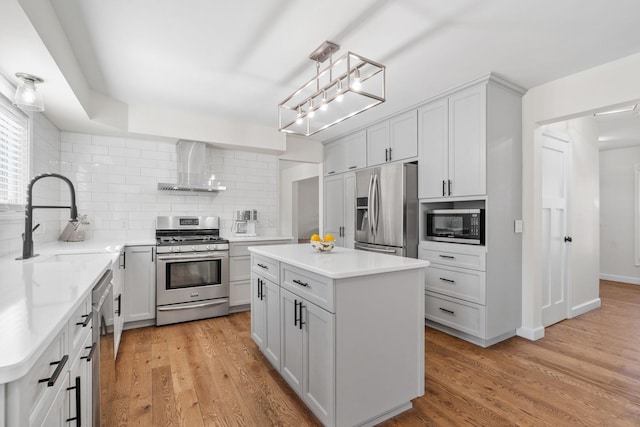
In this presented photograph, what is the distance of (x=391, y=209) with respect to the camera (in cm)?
355

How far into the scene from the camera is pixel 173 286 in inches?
136

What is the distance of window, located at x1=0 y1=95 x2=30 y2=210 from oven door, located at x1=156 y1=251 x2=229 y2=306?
51.9 inches

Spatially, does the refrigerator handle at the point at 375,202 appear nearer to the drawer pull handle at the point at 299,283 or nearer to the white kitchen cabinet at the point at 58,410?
the drawer pull handle at the point at 299,283

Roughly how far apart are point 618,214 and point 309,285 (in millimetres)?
6645

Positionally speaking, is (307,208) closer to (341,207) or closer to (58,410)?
(341,207)

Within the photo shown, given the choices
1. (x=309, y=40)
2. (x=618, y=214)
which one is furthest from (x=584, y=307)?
(x=309, y=40)

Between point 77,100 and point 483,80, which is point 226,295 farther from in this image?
point 483,80

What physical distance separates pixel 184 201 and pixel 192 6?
2685mm

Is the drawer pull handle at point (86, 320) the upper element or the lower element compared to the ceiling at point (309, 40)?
lower

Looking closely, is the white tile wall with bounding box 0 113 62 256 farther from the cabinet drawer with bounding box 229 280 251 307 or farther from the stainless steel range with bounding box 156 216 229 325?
the cabinet drawer with bounding box 229 280 251 307

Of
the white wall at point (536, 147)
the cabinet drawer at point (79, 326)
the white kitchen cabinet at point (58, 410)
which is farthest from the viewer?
the white wall at point (536, 147)

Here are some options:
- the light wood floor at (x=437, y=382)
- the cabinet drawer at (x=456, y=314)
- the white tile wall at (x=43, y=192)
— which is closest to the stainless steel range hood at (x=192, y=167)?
the white tile wall at (x=43, y=192)

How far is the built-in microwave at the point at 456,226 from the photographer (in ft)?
9.40

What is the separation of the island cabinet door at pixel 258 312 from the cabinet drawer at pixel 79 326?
1.29 metres
